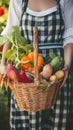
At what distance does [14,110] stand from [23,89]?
63 centimetres

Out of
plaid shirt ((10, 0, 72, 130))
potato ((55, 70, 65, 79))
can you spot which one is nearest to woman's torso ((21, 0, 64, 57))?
plaid shirt ((10, 0, 72, 130))

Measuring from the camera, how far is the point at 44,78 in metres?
2.96

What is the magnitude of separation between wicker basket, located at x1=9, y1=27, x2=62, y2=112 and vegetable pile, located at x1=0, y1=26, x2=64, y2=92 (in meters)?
0.05

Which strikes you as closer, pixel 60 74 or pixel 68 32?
pixel 60 74

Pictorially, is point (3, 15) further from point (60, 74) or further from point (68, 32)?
point (60, 74)

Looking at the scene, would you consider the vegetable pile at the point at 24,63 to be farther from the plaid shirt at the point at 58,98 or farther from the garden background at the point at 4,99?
the garden background at the point at 4,99

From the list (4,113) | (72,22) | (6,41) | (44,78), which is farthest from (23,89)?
(4,113)

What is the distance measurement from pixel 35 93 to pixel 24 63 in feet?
0.88

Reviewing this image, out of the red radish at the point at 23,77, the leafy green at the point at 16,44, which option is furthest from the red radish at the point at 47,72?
the leafy green at the point at 16,44

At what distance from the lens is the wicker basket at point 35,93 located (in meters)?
2.88

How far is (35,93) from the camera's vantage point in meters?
2.93

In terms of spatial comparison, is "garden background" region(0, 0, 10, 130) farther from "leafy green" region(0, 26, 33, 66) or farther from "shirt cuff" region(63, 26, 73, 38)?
"shirt cuff" region(63, 26, 73, 38)

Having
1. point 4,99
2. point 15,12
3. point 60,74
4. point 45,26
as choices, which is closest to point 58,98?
point 60,74

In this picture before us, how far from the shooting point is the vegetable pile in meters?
2.93
